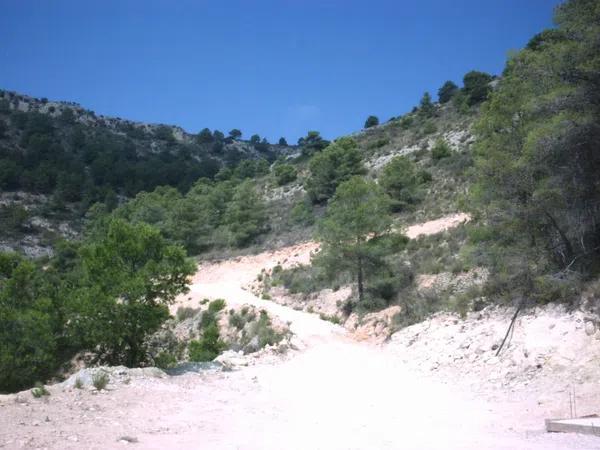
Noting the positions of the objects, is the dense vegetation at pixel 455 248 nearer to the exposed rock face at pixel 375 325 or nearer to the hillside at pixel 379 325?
the hillside at pixel 379 325

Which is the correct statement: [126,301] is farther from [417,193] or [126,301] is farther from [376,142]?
[376,142]

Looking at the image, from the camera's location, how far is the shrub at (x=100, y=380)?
1006cm

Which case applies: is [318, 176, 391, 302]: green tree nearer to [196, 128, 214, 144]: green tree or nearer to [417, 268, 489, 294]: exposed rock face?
[417, 268, 489, 294]: exposed rock face

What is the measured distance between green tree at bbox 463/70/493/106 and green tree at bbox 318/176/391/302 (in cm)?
4134

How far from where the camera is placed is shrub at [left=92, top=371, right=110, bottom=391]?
10.1m

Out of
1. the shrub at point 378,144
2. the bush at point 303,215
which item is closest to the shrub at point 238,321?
the bush at point 303,215

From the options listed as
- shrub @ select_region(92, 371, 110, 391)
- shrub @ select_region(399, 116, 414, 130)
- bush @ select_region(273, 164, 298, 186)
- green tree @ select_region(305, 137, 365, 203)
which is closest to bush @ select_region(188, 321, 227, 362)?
shrub @ select_region(92, 371, 110, 391)

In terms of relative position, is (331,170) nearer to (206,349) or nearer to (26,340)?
(206,349)

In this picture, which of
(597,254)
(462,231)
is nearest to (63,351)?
(597,254)

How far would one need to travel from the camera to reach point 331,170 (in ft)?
174

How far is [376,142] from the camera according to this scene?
217ft

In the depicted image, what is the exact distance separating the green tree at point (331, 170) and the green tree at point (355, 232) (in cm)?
2695

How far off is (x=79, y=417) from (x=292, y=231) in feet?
131

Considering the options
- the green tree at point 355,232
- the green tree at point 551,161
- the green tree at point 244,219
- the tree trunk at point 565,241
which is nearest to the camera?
the green tree at point 551,161
